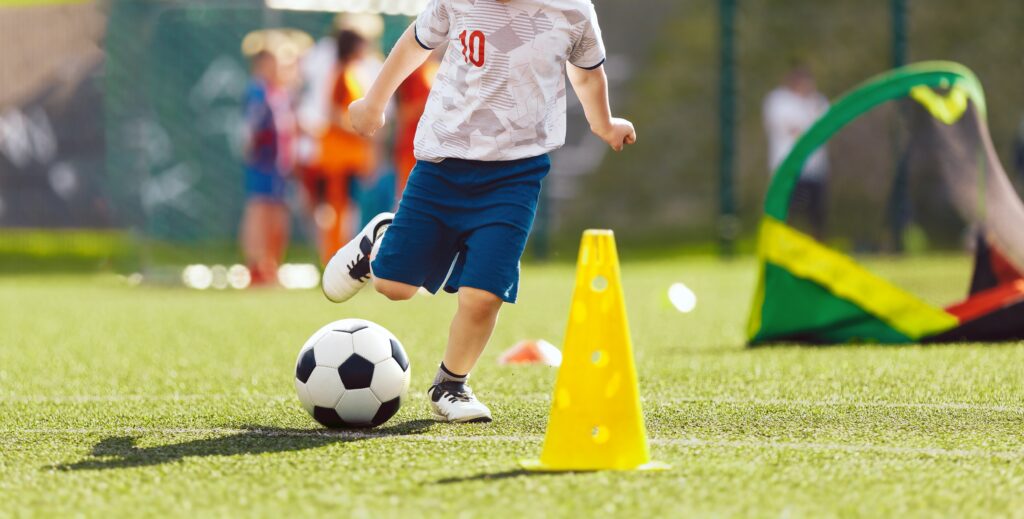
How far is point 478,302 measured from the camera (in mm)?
4285

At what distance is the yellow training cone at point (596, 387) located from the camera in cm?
344

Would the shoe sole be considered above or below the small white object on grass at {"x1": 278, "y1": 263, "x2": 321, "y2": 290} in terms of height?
above

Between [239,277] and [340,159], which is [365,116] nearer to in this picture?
[340,159]

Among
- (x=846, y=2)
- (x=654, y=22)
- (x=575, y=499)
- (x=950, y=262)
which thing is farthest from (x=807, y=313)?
(x=654, y=22)

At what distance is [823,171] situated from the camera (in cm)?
809

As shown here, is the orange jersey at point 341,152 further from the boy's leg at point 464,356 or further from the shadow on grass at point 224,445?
the shadow on grass at point 224,445

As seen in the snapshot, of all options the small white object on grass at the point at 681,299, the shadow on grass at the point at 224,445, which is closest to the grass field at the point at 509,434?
the shadow on grass at the point at 224,445

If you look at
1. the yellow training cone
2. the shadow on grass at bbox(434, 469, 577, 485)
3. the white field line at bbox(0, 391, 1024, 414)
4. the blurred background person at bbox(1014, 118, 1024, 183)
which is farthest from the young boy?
the blurred background person at bbox(1014, 118, 1024, 183)

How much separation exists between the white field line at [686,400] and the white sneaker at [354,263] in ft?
1.50

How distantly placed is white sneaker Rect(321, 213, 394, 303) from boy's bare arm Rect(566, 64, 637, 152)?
799 millimetres

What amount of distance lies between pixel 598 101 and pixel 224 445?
1.63 meters

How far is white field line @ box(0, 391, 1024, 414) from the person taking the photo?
459cm

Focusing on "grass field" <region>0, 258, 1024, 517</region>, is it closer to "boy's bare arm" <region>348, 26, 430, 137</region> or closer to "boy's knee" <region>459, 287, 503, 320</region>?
"boy's knee" <region>459, 287, 503, 320</region>

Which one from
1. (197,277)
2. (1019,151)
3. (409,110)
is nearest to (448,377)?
(409,110)
